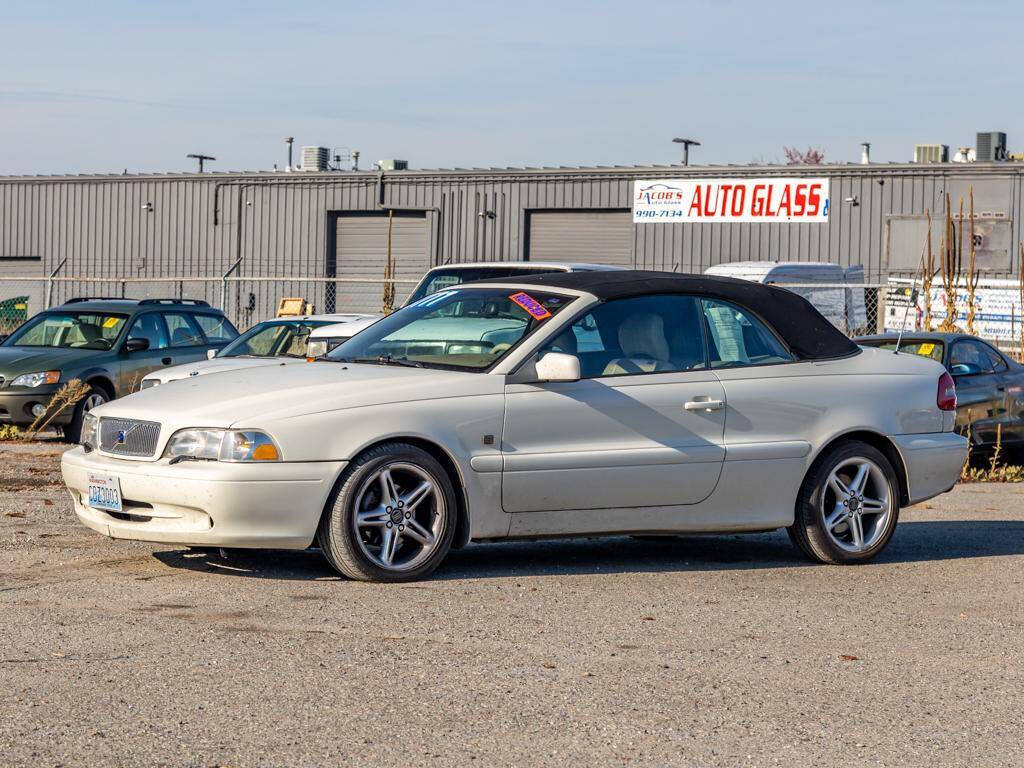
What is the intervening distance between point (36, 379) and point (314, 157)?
110ft

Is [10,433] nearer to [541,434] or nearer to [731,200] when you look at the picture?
[541,434]

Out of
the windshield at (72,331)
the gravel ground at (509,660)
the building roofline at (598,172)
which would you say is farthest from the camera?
the building roofline at (598,172)

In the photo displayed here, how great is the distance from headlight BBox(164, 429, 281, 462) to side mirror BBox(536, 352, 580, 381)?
53.5 inches

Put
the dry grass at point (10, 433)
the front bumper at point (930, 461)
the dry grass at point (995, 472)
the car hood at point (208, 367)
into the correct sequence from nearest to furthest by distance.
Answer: the front bumper at point (930, 461), the dry grass at point (995, 472), the car hood at point (208, 367), the dry grass at point (10, 433)

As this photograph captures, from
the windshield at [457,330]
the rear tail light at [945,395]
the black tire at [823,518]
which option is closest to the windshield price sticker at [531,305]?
the windshield at [457,330]

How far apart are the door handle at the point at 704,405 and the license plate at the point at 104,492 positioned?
2862mm

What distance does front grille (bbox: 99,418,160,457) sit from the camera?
23.6ft

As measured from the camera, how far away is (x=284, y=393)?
7.21 metres

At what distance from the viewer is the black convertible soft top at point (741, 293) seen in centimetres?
810

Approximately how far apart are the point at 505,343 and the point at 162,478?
6.03ft

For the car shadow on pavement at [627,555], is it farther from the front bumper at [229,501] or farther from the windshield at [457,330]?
the windshield at [457,330]

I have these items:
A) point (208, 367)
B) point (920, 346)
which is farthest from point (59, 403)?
point (920, 346)

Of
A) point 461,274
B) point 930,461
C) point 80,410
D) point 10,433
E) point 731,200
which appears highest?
point 731,200

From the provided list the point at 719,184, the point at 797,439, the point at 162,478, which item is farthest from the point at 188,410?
the point at 719,184
